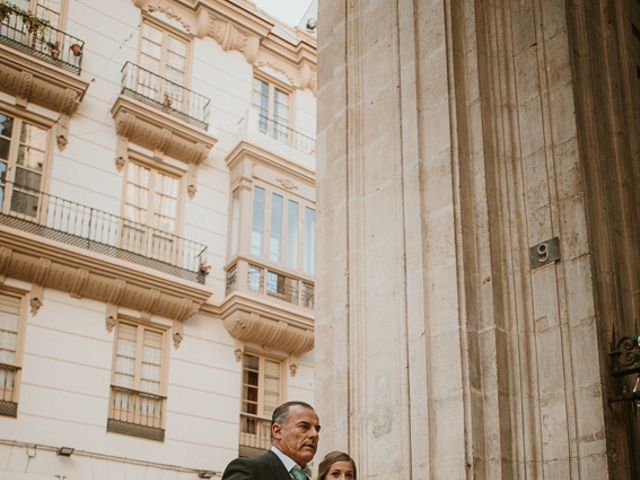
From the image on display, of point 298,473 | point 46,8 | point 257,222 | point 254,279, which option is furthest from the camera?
point 257,222

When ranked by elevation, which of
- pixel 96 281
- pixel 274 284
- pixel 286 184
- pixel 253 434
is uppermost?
pixel 286 184

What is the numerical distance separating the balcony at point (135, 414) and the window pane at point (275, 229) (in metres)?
4.20

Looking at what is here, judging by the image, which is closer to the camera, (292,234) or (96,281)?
(96,281)

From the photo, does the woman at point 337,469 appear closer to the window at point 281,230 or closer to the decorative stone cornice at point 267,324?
the decorative stone cornice at point 267,324

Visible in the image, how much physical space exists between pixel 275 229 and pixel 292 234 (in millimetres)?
499

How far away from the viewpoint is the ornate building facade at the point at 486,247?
19.9ft

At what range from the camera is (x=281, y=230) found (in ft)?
67.0

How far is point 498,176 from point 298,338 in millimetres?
12924

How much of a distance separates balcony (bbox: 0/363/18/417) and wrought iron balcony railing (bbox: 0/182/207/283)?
2.50 meters

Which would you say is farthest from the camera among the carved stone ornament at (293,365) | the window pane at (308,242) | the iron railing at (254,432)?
the window pane at (308,242)

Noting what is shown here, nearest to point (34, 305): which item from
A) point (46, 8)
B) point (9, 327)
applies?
point (9, 327)

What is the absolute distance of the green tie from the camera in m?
4.25

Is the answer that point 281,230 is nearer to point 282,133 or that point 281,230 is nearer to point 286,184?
point 286,184

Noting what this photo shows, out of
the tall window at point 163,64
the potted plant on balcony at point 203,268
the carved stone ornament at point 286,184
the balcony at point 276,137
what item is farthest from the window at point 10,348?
the carved stone ornament at point 286,184
